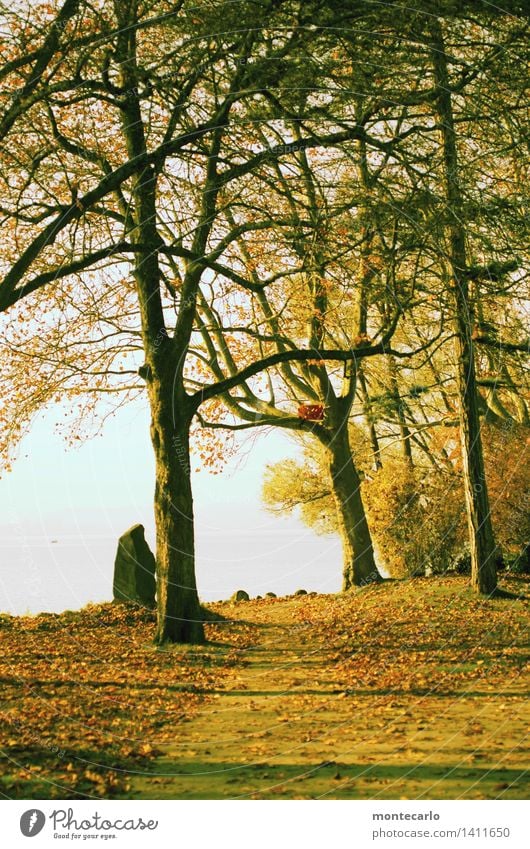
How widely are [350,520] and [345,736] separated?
14.2 meters

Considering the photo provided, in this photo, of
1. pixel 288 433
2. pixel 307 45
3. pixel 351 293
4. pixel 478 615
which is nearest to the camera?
pixel 307 45

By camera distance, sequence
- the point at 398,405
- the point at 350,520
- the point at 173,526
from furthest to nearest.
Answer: the point at 398,405
the point at 350,520
the point at 173,526

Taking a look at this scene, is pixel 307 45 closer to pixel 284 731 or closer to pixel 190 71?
pixel 190 71

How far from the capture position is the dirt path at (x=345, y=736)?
25.2 feet

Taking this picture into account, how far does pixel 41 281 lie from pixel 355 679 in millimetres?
Result: 7282

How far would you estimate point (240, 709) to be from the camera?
1110cm

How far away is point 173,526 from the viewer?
15570 millimetres

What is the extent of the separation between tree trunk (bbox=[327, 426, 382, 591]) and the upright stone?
5.38 metres

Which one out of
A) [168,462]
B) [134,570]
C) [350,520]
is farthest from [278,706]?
[350,520]

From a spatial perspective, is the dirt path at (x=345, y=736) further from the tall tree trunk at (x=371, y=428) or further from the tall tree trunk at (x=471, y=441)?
the tall tree trunk at (x=371, y=428)

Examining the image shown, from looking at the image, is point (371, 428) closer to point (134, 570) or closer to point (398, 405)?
point (398, 405)

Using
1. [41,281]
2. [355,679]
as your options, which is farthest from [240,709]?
[41,281]

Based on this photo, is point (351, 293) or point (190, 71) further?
point (351, 293)
